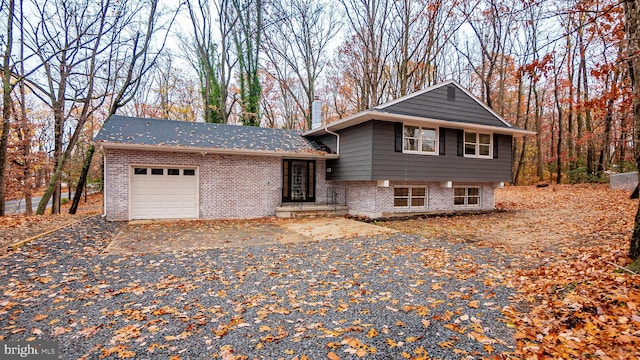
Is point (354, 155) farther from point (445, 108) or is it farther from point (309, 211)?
point (445, 108)

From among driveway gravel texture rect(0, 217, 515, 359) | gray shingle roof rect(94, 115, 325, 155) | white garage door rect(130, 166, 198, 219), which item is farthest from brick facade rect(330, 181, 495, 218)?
white garage door rect(130, 166, 198, 219)

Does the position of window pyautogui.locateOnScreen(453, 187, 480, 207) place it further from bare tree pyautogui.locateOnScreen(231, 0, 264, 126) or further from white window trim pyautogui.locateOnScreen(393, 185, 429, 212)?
bare tree pyautogui.locateOnScreen(231, 0, 264, 126)

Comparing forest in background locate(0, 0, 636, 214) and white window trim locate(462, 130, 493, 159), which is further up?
Result: forest in background locate(0, 0, 636, 214)

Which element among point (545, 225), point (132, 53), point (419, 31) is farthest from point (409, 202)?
point (132, 53)

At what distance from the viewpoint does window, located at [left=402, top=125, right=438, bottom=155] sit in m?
11.3

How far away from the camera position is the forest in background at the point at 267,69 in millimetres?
13477

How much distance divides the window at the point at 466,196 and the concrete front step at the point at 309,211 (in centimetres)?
486

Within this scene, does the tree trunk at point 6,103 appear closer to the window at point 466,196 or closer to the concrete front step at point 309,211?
the concrete front step at point 309,211

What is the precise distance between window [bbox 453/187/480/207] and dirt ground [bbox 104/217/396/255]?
5421 mm

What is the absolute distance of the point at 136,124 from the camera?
11.9 m

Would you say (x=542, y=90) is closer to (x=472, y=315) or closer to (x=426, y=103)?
(x=426, y=103)

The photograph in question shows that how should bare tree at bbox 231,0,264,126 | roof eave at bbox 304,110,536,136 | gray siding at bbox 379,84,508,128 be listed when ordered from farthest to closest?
bare tree at bbox 231,0,264,126
gray siding at bbox 379,84,508,128
roof eave at bbox 304,110,536,136

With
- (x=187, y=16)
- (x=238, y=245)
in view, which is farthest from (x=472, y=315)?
(x=187, y=16)

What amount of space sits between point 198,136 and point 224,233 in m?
5.20
